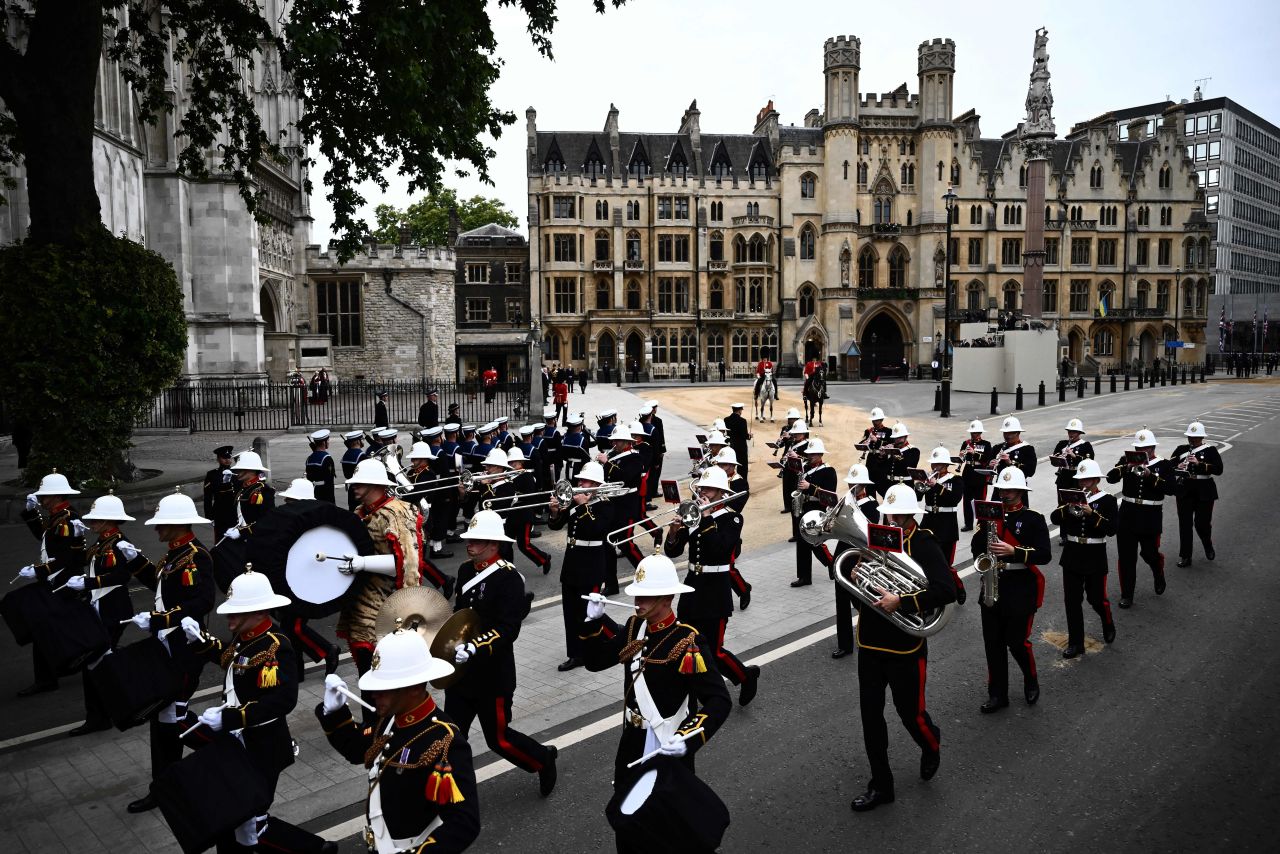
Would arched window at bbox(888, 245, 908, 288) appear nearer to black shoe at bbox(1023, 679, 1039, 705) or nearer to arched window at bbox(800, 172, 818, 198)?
arched window at bbox(800, 172, 818, 198)

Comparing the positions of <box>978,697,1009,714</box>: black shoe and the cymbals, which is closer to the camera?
the cymbals

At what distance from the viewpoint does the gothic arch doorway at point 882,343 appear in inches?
2493

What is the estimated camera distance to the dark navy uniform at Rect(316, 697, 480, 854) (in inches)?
141

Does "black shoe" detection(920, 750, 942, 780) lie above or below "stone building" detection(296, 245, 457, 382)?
below

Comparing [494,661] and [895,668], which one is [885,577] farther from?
[494,661]

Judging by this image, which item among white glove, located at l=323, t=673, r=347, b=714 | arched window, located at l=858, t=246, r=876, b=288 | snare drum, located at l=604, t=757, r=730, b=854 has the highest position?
arched window, located at l=858, t=246, r=876, b=288

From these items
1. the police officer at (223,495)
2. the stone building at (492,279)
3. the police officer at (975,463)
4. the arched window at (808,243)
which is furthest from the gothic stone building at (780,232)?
the police officer at (223,495)

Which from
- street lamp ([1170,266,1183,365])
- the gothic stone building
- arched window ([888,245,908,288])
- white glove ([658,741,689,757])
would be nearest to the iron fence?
white glove ([658,741,689,757])

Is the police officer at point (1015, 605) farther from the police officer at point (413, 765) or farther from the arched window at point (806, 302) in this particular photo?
the arched window at point (806, 302)

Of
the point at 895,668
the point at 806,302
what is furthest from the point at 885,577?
the point at 806,302

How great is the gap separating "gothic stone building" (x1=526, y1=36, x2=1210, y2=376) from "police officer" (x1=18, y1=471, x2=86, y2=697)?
52.9m

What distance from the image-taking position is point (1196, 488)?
11602 millimetres

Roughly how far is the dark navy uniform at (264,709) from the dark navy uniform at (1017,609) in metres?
5.40

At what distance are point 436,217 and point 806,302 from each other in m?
30.9
